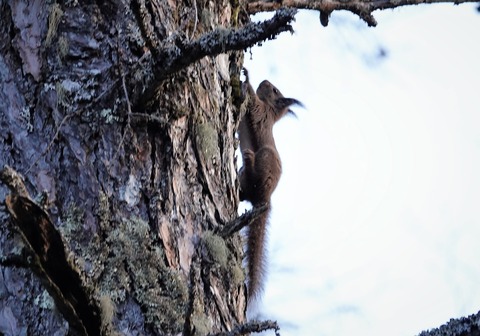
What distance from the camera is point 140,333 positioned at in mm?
1826

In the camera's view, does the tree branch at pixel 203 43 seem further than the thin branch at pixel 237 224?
No

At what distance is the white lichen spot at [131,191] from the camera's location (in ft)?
6.55

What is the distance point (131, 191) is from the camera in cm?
201

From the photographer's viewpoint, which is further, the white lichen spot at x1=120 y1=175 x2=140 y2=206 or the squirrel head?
the squirrel head

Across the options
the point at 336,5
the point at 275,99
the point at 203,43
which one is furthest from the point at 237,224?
the point at 275,99

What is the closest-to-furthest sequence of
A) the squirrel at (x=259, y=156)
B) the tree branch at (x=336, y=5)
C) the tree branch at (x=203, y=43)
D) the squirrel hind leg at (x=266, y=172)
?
the tree branch at (x=203, y=43) < the tree branch at (x=336, y=5) < the squirrel at (x=259, y=156) < the squirrel hind leg at (x=266, y=172)

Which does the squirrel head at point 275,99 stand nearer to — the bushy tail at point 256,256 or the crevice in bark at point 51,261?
the bushy tail at point 256,256

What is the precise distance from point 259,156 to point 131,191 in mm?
3175

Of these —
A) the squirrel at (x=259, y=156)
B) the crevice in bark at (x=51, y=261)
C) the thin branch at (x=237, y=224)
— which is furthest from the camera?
the squirrel at (x=259, y=156)

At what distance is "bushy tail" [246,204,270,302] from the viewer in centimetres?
360

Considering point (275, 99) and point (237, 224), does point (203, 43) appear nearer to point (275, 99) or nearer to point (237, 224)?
point (237, 224)

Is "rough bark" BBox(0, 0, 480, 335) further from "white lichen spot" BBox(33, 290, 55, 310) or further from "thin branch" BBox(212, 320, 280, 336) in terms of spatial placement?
"thin branch" BBox(212, 320, 280, 336)

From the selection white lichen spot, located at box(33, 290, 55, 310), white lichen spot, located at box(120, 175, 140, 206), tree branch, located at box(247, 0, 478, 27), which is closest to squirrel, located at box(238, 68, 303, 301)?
tree branch, located at box(247, 0, 478, 27)

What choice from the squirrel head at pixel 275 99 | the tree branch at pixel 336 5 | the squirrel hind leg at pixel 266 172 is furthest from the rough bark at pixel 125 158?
the squirrel head at pixel 275 99
